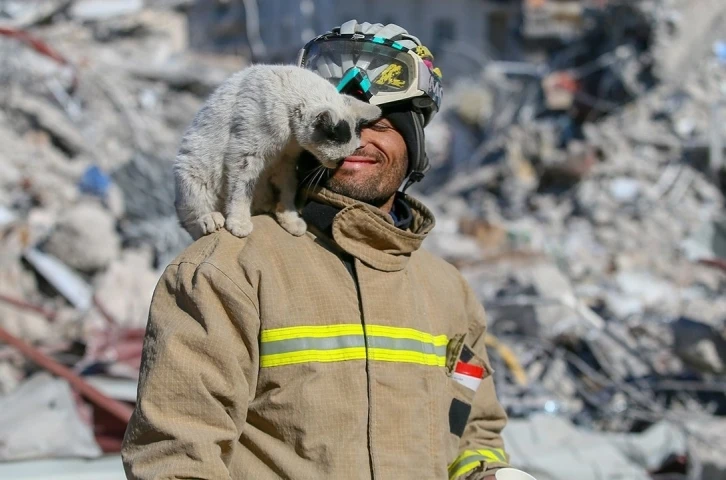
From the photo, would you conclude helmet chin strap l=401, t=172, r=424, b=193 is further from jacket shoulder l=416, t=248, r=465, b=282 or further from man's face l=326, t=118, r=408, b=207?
jacket shoulder l=416, t=248, r=465, b=282

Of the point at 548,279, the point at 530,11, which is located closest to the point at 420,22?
the point at 530,11

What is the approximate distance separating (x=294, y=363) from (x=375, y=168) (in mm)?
696

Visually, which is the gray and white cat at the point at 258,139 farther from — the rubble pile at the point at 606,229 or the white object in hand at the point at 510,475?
the rubble pile at the point at 606,229

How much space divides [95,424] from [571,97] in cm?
1275

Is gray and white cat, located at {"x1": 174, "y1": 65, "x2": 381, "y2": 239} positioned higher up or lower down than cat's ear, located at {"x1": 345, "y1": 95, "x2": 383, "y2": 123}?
lower down

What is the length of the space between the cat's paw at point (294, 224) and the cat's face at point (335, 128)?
219mm

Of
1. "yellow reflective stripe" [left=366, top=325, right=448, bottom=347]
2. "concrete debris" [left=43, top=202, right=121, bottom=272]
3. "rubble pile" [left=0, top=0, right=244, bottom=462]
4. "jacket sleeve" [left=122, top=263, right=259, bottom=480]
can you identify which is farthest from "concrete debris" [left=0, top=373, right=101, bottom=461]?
"concrete debris" [left=43, top=202, right=121, bottom=272]

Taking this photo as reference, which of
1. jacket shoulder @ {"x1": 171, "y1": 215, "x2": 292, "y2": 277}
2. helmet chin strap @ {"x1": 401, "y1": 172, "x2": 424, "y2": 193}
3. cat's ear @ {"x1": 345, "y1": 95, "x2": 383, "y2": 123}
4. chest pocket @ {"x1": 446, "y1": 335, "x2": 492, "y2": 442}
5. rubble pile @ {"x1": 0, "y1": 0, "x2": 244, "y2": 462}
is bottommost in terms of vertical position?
rubble pile @ {"x1": 0, "y1": 0, "x2": 244, "y2": 462}

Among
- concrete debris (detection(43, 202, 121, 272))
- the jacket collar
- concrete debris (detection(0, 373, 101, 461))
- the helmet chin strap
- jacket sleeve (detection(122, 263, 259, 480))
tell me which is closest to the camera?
jacket sleeve (detection(122, 263, 259, 480))

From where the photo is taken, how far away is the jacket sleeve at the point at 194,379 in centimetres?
195

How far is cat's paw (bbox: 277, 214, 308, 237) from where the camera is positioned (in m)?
2.33

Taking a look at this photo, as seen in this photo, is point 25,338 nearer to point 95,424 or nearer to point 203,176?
point 95,424

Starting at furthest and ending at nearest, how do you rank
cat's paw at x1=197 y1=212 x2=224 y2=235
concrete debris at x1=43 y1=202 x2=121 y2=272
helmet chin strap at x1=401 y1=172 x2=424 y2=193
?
concrete debris at x1=43 y1=202 x2=121 y2=272 → helmet chin strap at x1=401 y1=172 x2=424 y2=193 → cat's paw at x1=197 y1=212 x2=224 y2=235

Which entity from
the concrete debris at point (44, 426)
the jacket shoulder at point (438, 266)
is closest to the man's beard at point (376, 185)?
the jacket shoulder at point (438, 266)
